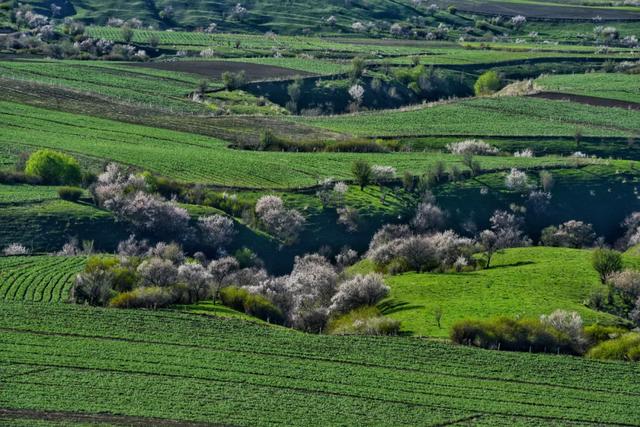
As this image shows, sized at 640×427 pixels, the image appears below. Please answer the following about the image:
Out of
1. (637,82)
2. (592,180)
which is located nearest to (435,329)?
(592,180)

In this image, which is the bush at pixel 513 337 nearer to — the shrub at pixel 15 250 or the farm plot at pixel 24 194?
the shrub at pixel 15 250

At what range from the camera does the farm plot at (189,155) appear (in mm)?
121375

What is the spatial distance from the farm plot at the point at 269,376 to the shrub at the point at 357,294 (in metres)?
10.1

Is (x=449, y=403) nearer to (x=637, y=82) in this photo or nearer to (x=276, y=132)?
(x=276, y=132)

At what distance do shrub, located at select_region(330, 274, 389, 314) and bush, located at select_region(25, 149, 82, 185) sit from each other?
1474 inches

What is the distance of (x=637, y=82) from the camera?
18788cm

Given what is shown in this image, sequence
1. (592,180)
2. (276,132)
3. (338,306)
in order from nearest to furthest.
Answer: (338,306) → (592,180) → (276,132)

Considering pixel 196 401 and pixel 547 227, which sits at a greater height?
pixel 196 401

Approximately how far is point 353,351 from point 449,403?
10036 millimetres

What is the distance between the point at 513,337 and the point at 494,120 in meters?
82.4

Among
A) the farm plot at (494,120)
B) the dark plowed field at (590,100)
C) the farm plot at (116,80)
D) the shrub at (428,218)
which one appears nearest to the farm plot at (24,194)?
the shrub at (428,218)

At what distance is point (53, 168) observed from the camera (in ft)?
382

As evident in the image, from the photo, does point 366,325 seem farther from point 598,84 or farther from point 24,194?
point 598,84

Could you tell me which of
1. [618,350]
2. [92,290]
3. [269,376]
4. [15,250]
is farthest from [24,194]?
[618,350]
